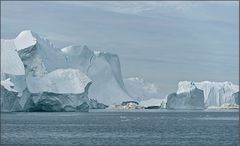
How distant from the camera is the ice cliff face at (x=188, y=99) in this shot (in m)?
129

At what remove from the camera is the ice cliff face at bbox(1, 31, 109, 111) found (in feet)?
279

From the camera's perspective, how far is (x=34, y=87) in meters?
89.6

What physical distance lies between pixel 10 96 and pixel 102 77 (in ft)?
197

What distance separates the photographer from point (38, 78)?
9362 cm

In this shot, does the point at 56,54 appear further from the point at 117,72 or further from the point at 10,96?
the point at 117,72

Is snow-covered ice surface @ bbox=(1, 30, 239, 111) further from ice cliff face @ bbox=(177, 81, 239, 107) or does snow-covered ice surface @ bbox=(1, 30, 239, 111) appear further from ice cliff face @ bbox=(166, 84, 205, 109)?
ice cliff face @ bbox=(177, 81, 239, 107)

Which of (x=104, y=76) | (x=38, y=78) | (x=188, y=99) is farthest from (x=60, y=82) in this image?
(x=188, y=99)

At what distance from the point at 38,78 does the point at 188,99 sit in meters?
47.8

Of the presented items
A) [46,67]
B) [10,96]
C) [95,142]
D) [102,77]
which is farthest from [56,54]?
[95,142]

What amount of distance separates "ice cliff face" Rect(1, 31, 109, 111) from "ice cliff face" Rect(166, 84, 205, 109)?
114 feet

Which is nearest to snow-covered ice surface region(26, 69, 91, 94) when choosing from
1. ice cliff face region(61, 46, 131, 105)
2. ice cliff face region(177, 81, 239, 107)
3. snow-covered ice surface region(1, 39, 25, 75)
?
snow-covered ice surface region(1, 39, 25, 75)

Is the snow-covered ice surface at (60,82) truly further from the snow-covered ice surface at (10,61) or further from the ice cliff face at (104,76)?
the ice cliff face at (104,76)

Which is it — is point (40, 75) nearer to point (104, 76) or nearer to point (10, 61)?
point (10, 61)

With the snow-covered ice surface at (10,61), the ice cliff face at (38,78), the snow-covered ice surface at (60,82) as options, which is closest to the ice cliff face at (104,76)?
the ice cliff face at (38,78)
